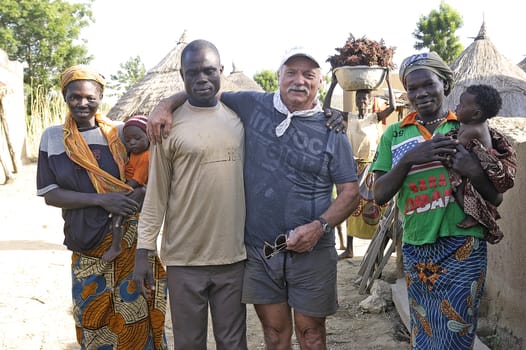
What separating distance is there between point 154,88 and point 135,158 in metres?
9.26

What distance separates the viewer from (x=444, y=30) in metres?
24.7

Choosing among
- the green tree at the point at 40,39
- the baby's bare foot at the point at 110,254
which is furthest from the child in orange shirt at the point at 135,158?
the green tree at the point at 40,39

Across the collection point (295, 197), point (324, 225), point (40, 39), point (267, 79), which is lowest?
point (324, 225)

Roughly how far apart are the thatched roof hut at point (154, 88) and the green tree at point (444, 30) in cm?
1567

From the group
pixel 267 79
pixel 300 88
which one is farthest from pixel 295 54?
pixel 267 79

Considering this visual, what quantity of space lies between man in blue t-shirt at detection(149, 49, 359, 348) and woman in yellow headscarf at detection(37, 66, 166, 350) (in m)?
0.58

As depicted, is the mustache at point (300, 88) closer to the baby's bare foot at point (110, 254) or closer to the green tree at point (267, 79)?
the baby's bare foot at point (110, 254)

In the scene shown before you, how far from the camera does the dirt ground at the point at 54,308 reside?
429 centimetres

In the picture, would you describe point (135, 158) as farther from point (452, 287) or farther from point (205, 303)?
point (452, 287)

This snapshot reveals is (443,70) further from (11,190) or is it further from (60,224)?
(11,190)

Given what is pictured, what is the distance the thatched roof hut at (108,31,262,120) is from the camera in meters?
11.8

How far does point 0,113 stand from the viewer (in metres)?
14.2

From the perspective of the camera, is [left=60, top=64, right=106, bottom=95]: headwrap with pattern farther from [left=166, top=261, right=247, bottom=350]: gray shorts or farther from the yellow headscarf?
[left=166, top=261, right=247, bottom=350]: gray shorts

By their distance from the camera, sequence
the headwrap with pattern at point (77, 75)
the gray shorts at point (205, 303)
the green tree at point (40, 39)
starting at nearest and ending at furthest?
the gray shorts at point (205, 303) < the headwrap with pattern at point (77, 75) < the green tree at point (40, 39)
